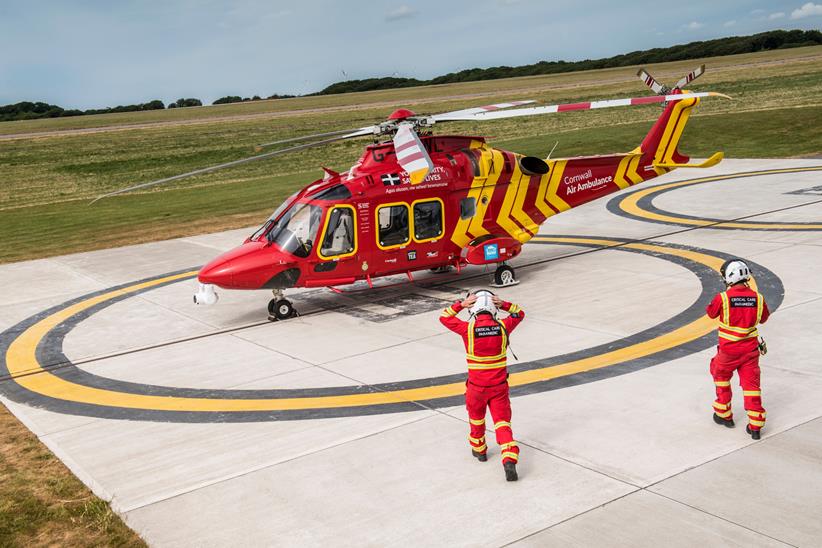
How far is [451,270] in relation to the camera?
62.4ft

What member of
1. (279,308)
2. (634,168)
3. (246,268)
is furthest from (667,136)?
(246,268)

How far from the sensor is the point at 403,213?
16.0 m

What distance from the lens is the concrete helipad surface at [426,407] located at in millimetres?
7613

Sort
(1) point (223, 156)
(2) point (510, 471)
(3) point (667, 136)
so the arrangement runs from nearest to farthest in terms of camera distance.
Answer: (2) point (510, 471), (3) point (667, 136), (1) point (223, 156)

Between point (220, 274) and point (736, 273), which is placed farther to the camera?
point (220, 274)

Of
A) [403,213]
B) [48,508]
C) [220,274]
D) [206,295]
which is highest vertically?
[403,213]

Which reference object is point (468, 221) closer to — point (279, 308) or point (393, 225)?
point (393, 225)

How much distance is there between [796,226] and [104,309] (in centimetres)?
1619

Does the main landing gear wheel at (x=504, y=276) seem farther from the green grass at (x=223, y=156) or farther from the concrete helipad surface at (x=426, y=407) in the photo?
the green grass at (x=223, y=156)

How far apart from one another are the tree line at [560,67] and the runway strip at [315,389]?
5152 inches

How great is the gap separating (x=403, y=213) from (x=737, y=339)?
813cm

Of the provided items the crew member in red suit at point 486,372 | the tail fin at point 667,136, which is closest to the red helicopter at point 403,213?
the tail fin at point 667,136

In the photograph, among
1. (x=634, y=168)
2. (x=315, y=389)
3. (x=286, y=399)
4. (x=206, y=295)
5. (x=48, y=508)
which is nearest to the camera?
(x=48, y=508)

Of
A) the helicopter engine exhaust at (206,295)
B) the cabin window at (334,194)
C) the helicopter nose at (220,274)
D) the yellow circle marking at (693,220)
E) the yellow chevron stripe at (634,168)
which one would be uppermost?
the cabin window at (334,194)
